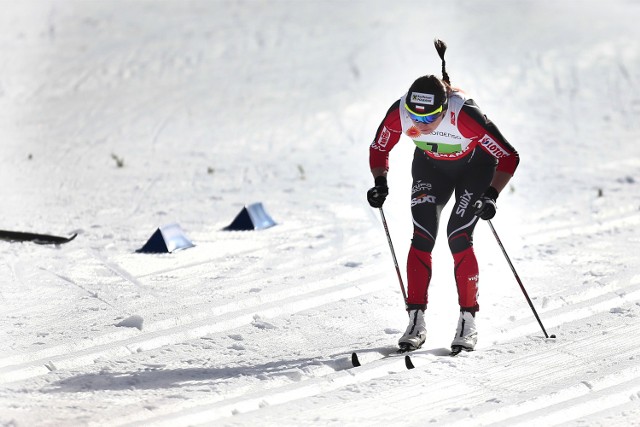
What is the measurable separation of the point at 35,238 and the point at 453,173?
12.4 feet

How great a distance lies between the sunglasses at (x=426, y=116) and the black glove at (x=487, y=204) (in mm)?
514

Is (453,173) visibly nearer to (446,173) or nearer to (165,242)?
(446,173)

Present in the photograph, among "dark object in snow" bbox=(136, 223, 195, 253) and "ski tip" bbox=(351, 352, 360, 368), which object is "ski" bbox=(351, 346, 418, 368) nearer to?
"ski tip" bbox=(351, 352, 360, 368)

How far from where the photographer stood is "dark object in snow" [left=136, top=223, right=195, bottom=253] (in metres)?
7.39

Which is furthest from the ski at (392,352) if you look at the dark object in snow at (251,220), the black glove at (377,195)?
the dark object in snow at (251,220)

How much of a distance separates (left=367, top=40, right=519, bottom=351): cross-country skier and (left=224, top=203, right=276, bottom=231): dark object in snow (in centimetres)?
257

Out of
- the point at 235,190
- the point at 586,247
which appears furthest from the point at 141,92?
the point at 586,247

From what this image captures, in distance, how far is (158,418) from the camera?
14.2 feet

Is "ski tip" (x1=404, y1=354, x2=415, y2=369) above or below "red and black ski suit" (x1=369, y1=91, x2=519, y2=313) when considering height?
below

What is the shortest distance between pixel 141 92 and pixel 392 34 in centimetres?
483

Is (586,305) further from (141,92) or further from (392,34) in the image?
(392,34)

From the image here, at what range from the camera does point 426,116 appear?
16.9 ft

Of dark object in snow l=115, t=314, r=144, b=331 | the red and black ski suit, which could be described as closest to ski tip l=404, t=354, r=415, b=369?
the red and black ski suit

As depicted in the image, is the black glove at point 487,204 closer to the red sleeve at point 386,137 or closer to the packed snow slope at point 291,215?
the red sleeve at point 386,137
